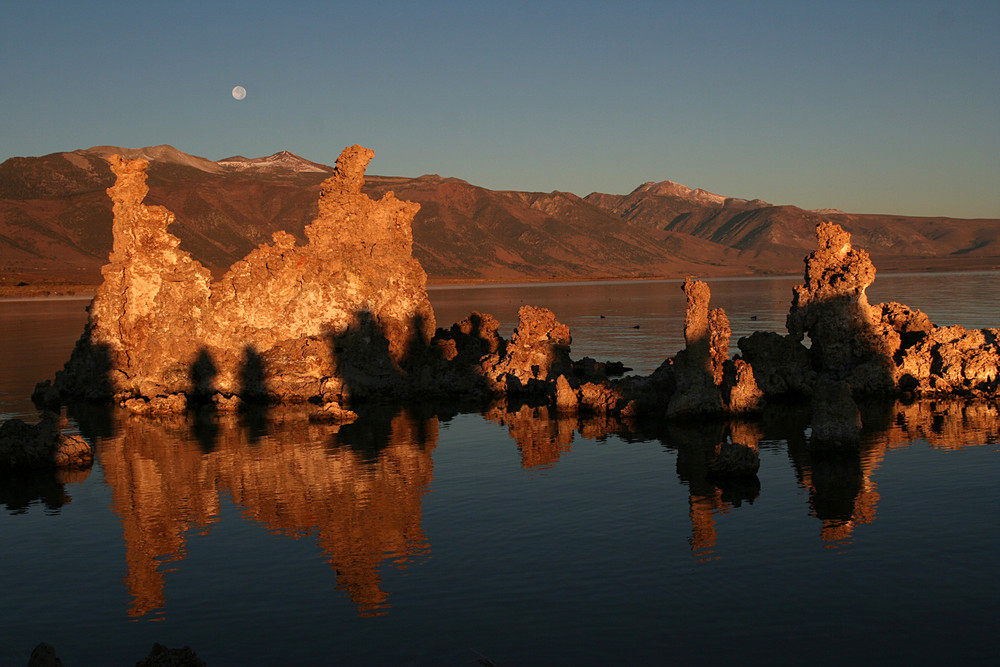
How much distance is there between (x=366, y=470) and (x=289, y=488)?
2.62 m

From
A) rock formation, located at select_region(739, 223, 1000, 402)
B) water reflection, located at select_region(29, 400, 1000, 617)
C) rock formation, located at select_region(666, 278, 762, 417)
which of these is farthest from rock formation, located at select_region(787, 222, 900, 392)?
rock formation, located at select_region(666, 278, 762, 417)

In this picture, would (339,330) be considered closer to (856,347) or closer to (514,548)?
(856,347)

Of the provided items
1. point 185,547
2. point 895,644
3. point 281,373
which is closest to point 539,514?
point 185,547

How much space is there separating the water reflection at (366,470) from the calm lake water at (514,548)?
0.36ft

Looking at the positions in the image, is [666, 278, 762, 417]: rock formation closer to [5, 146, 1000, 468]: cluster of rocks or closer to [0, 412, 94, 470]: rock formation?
[5, 146, 1000, 468]: cluster of rocks

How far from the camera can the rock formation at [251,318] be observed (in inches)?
1619

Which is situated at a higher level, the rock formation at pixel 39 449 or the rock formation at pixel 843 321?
the rock formation at pixel 843 321

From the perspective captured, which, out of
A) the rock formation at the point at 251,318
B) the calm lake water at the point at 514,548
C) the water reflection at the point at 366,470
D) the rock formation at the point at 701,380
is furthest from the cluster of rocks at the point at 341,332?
the calm lake water at the point at 514,548

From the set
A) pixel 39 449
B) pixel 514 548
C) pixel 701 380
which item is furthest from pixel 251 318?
pixel 514 548

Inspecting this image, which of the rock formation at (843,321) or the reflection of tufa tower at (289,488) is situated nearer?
the reflection of tufa tower at (289,488)

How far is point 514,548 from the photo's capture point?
777 inches

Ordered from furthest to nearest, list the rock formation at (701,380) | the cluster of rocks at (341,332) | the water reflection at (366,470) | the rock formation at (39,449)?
the cluster of rocks at (341,332) < the rock formation at (701,380) < the rock formation at (39,449) < the water reflection at (366,470)

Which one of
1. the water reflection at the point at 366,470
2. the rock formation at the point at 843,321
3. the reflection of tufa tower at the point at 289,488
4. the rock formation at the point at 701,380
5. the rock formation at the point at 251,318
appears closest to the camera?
the reflection of tufa tower at the point at 289,488

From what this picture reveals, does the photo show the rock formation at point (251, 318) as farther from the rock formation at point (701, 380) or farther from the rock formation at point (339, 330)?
the rock formation at point (701, 380)
